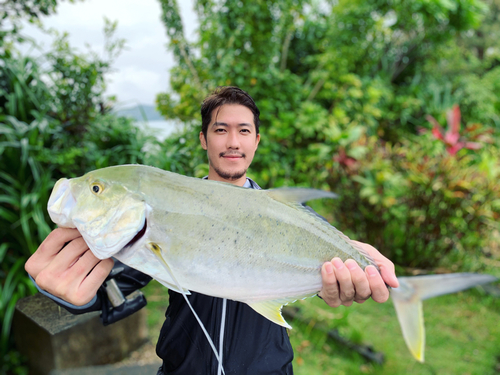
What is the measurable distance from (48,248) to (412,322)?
4.77 ft

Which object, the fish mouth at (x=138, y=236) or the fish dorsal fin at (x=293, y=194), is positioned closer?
the fish mouth at (x=138, y=236)

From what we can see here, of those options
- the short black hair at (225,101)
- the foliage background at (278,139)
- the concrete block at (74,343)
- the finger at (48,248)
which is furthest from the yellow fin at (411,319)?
the concrete block at (74,343)

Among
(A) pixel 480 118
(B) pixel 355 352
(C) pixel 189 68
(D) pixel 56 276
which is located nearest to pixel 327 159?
(C) pixel 189 68

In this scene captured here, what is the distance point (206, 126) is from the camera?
156 centimetres

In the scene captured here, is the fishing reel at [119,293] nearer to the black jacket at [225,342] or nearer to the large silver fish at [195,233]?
the black jacket at [225,342]


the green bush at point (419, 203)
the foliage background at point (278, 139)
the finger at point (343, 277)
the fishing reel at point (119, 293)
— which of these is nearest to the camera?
the finger at point (343, 277)

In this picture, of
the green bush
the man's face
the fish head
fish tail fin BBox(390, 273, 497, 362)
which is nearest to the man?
the man's face

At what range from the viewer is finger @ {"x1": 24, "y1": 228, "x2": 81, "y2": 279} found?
1057mm

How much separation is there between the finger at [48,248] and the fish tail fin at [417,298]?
131 cm

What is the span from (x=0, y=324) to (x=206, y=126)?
9.34 feet

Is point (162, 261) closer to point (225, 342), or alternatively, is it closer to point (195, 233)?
point (195, 233)

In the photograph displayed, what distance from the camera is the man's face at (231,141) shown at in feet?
4.65

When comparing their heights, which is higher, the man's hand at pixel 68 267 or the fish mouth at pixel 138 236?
the fish mouth at pixel 138 236

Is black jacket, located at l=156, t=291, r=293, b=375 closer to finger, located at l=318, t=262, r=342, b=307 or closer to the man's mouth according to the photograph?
finger, located at l=318, t=262, r=342, b=307
